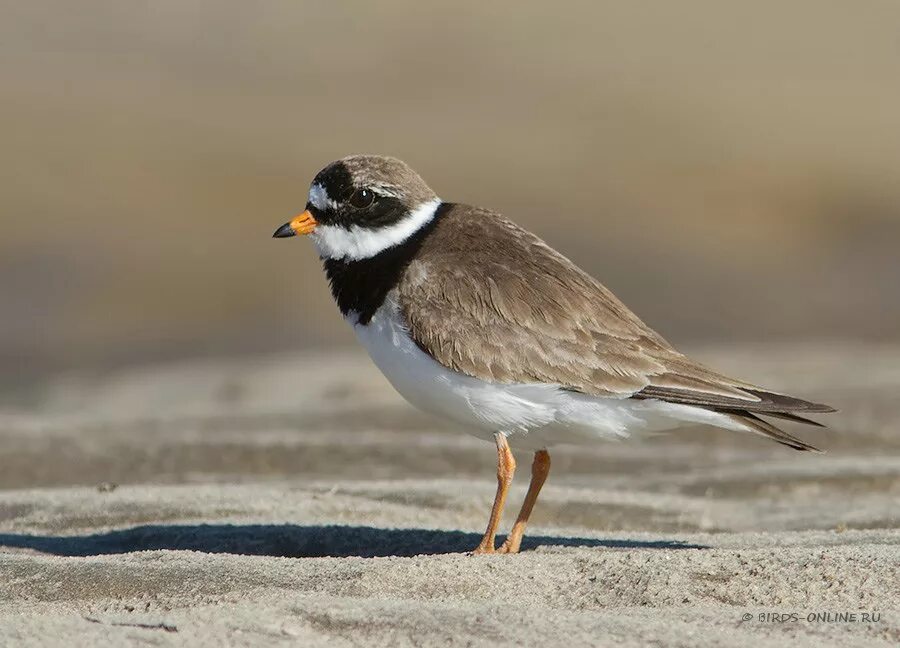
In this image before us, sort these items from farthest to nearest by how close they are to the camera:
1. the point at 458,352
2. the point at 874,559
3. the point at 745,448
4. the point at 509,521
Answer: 1. the point at 745,448
2. the point at 509,521
3. the point at 458,352
4. the point at 874,559

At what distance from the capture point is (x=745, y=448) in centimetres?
971

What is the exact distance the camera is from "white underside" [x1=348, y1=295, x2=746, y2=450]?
19.2 feet

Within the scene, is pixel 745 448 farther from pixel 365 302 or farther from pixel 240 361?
pixel 240 361

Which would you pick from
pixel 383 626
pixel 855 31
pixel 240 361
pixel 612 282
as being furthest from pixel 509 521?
pixel 855 31

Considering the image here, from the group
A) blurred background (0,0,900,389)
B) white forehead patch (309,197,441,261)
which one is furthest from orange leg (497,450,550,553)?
blurred background (0,0,900,389)

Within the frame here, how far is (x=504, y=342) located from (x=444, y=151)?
1636cm

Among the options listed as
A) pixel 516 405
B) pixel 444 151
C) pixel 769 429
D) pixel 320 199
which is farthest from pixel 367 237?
pixel 444 151

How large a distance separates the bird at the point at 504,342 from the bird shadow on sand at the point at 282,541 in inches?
17.5

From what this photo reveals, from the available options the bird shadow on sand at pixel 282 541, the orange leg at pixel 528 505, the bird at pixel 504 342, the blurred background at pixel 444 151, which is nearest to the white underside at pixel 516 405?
the bird at pixel 504 342

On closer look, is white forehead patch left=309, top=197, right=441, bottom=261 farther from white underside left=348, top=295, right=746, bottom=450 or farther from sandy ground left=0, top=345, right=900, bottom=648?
sandy ground left=0, top=345, right=900, bottom=648

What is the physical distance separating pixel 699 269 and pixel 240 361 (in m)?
6.50

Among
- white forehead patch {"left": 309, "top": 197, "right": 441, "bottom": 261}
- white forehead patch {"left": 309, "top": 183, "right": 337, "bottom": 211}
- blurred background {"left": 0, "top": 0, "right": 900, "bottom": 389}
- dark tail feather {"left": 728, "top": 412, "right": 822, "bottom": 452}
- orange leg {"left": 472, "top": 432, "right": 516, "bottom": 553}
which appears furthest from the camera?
blurred background {"left": 0, "top": 0, "right": 900, "bottom": 389}

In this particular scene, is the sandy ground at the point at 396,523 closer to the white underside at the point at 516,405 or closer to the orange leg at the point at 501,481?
the orange leg at the point at 501,481

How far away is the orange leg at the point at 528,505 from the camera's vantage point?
6.08 m
